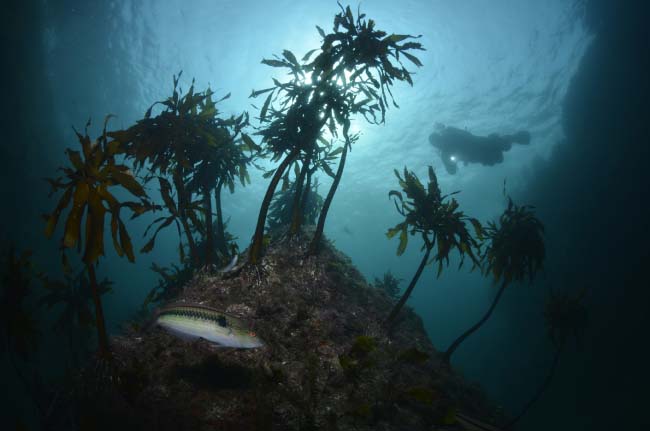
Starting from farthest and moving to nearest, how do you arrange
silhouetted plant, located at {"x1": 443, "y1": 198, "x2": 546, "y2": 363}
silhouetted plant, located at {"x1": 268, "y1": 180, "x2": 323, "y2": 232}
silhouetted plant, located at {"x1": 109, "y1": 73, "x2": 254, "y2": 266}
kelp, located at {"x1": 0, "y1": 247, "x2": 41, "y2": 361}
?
silhouetted plant, located at {"x1": 268, "y1": 180, "x2": 323, "y2": 232} < silhouetted plant, located at {"x1": 443, "y1": 198, "x2": 546, "y2": 363} < silhouetted plant, located at {"x1": 109, "y1": 73, "x2": 254, "y2": 266} < kelp, located at {"x1": 0, "y1": 247, "x2": 41, "y2": 361}

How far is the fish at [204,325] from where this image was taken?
116 inches

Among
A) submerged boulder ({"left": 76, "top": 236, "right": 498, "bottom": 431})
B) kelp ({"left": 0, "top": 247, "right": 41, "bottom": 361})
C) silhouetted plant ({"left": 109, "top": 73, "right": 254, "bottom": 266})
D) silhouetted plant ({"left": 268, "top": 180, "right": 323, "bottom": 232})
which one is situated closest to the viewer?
submerged boulder ({"left": 76, "top": 236, "right": 498, "bottom": 431})

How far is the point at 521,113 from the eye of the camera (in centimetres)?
2823

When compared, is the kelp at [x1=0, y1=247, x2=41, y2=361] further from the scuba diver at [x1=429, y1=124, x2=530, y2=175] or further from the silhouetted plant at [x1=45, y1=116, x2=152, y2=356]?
the scuba diver at [x1=429, y1=124, x2=530, y2=175]

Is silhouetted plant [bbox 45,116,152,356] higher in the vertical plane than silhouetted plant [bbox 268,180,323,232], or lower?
lower

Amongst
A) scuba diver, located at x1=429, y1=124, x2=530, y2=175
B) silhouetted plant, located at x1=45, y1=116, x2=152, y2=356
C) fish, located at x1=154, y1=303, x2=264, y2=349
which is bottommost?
fish, located at x1=154, y1=303, x2=264, y2=349

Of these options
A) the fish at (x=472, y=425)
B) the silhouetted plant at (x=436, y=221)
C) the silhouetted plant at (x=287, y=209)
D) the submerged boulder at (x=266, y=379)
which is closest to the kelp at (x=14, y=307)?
the submerged boulder at (x=266, y=379)

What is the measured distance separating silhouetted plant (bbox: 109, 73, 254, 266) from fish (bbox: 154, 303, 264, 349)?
3.75 meters

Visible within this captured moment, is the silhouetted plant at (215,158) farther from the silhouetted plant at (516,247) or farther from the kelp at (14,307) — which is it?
the silhouetted plant at (516,247)

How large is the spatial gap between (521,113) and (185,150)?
33929 mm

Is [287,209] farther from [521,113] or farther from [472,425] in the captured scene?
[521,113]

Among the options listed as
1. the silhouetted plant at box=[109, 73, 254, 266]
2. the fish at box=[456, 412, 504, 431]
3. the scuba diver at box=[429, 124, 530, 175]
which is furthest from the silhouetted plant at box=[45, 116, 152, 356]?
the scuba diver at box=[429, 124, 530, 175]

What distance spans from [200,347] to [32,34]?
123ft

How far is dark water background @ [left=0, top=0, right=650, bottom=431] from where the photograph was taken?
2116 cm
